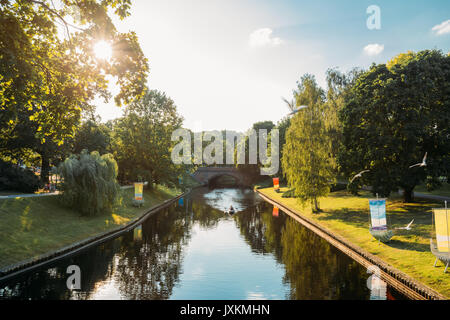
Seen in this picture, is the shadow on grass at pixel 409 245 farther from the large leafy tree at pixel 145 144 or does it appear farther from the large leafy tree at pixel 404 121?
the large leafy tree at pixel 145 144

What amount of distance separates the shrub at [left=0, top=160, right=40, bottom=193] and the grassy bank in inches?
461

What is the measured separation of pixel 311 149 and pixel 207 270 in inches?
957

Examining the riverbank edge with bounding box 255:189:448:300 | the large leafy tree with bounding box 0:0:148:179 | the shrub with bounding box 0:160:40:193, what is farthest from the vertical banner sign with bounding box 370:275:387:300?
the shrub with bounding box 0:160:40:193

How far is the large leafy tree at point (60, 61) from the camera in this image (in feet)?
43.5

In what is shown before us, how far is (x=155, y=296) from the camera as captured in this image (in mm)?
16500

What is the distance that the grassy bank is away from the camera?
2152 cm

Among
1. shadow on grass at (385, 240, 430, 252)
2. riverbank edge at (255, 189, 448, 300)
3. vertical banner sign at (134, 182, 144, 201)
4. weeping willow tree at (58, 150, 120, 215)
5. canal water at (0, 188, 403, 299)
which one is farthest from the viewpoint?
vertical banner sign at (134, 182, 144, 201)

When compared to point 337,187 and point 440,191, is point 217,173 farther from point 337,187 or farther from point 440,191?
point 440,191

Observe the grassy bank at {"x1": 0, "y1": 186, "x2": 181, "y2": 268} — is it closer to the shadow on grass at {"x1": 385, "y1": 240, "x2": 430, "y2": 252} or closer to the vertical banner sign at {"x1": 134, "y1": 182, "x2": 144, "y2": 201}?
the vertical banner sign at {"x1": 134, "y1": 182, "x2": 144, "y2": 201}

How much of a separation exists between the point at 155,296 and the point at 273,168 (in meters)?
71.3

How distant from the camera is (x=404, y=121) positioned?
34438mm

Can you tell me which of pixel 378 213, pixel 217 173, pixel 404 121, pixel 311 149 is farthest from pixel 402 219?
pixel 217 173

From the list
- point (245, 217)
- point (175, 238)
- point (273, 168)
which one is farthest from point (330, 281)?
point (273, 168)

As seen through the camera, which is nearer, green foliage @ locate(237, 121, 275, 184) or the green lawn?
the green lawn
